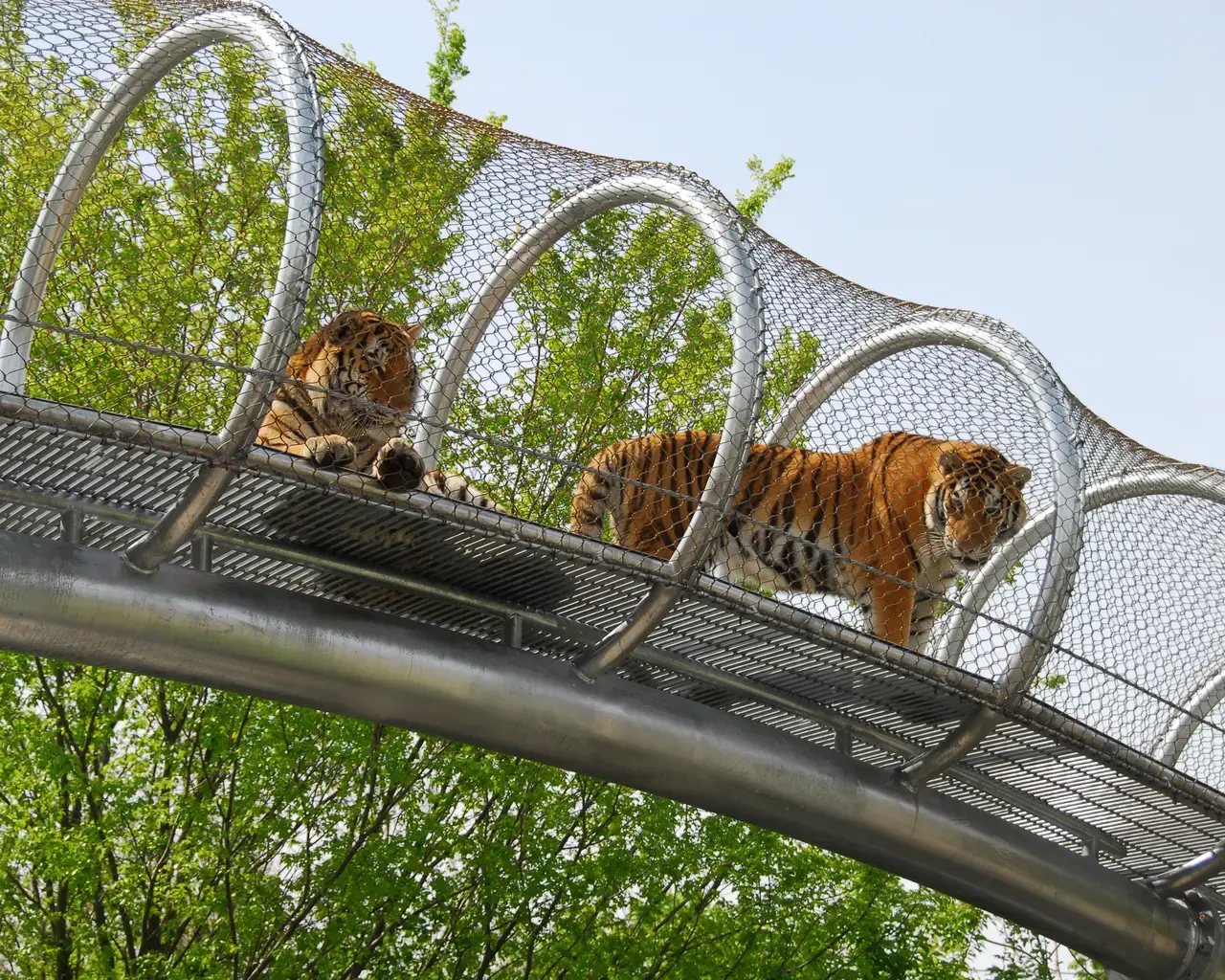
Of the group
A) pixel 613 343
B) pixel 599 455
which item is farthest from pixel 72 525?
pixel 613 343

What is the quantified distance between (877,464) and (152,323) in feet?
14.4

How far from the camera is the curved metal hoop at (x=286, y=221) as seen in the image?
14.4ft

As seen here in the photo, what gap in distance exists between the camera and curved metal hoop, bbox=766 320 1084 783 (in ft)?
18.3

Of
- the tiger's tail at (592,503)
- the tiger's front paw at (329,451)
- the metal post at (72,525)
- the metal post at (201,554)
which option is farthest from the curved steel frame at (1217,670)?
the metal post at (72,525)

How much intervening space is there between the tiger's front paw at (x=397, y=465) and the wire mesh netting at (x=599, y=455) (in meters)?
0.01

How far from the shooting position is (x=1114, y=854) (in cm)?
728

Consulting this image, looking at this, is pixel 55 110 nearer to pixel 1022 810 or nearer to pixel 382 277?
pixel 382 277

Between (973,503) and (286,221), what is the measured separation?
329 centimetres

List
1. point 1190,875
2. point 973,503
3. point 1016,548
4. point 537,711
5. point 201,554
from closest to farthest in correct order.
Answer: point 201,554 < point 537,711 < point 973,503 < point 1016,548 < point 1190,875

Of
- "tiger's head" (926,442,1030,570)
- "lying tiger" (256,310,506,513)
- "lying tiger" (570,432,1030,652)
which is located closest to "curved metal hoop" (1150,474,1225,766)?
"tiger's head" (926,442,1030,570)

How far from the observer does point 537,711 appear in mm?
5367

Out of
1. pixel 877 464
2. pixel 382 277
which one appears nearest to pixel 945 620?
pixel 877 464

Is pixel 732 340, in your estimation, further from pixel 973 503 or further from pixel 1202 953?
pixel 1202 953

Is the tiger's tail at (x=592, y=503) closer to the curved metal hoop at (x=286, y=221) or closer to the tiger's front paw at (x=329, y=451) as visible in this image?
the tiger's front paw at (x=329, y=451)
